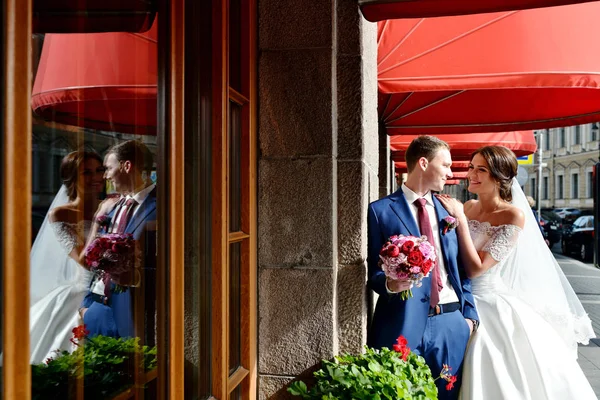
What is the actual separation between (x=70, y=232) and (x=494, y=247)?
377 cm

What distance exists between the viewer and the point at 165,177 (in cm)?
206

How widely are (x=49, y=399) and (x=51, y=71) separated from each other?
75cm

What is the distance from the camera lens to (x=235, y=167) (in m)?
2.83

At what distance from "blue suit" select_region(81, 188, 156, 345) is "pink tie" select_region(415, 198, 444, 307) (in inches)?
87.3

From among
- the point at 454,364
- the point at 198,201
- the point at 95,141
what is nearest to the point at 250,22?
the point at 198,201

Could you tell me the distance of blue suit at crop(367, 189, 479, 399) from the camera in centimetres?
361

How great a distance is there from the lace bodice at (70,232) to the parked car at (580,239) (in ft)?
70.7

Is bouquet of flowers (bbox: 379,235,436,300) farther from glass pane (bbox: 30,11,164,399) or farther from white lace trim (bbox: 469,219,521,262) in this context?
glass pane (bbox: 30,11,164,399)

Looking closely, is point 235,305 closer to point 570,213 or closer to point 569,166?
point 570,213

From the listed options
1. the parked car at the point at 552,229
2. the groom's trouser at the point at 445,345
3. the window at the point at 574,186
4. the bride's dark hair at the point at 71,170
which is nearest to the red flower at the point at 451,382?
the groom's trouser at the point at 445,345

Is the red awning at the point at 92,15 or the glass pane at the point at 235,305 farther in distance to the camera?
the glass pane at the point at 235,305

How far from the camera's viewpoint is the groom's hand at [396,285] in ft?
11.2

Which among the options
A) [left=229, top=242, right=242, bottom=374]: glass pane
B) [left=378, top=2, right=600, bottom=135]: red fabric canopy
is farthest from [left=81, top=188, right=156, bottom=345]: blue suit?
[left=378, top=2, right=600, bottom=135]: red fabric canopy

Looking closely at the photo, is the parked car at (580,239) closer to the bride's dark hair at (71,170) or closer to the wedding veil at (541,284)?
the wedding veil at (541,284)
